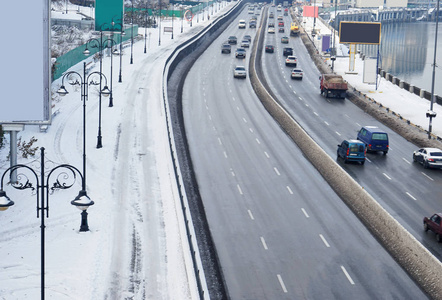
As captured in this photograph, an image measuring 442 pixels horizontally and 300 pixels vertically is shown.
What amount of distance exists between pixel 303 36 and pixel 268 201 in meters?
96.0

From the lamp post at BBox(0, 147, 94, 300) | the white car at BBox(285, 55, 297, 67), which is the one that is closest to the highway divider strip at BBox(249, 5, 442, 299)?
the lamp post at BBox(0, 147, 94, 300)

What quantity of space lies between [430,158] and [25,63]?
88.2ft

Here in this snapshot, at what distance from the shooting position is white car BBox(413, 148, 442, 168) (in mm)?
49531

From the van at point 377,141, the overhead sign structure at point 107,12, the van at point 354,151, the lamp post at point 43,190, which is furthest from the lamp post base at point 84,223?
the overhead sign structure at point 107,12

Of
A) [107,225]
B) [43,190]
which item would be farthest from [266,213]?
[43,190]

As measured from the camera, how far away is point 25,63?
3706 cm

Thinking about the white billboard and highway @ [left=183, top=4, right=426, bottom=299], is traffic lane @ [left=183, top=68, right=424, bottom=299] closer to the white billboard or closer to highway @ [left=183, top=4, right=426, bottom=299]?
highway @ [left=183, top=4, right=426, bottom=299]

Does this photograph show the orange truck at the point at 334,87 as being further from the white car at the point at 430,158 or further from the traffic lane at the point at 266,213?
the traffic lane at the point at 266,213

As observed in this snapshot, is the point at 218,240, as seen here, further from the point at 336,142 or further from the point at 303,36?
the point at 303,36

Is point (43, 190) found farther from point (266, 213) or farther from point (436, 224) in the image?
point (436, 224)

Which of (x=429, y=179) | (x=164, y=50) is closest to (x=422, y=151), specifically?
(x=429, y=179)

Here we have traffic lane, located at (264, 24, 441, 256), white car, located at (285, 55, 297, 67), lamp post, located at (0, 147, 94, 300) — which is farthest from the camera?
white car, located at (285, 55, 297, 67)

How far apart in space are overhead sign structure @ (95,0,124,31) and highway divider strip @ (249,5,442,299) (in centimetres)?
2101

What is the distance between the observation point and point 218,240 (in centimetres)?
3634
